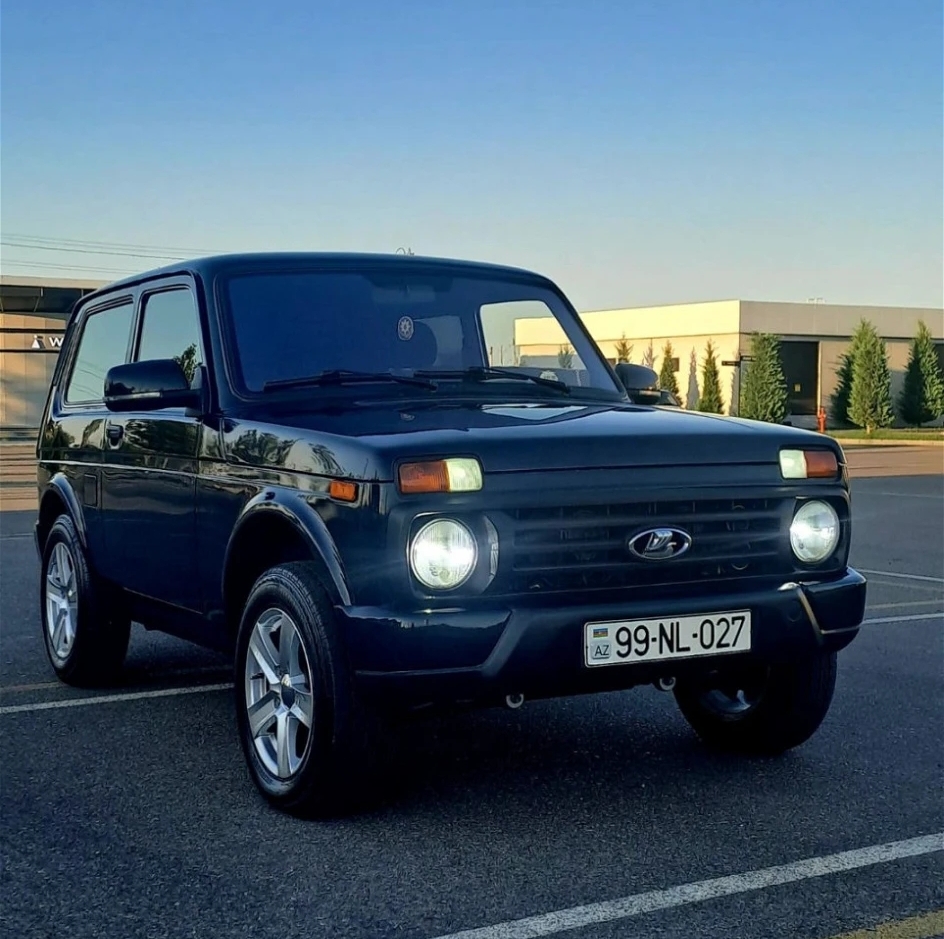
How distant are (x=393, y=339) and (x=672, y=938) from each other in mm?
2788

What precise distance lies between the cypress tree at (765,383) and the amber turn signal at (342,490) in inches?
1926

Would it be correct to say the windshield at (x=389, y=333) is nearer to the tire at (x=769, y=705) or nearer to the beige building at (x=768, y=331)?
the tire at (x=769, y=705)

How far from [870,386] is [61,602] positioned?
163 feet

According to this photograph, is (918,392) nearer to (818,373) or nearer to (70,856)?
(818,373)

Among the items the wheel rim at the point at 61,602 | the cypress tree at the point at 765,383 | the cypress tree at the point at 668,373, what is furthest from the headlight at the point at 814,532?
the cypress tree at the point at 668,373

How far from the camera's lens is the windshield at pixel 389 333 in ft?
17.0

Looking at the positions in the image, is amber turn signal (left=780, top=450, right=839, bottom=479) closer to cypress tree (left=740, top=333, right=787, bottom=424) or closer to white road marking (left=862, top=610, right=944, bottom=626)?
white road marking (left=862, top=610, right=944, bottom=626)

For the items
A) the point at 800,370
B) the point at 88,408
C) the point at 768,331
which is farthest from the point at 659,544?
the point at 800,370

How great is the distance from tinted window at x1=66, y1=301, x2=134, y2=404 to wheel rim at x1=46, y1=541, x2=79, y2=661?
0.78 m

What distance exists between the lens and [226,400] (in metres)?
5.05

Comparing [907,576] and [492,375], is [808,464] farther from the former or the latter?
[907,576]

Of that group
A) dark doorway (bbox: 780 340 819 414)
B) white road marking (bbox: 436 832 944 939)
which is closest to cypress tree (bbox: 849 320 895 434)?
dark doorway (bbox: 780 340 819 414)

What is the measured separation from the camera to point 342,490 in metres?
4.12

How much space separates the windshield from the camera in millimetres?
5184
